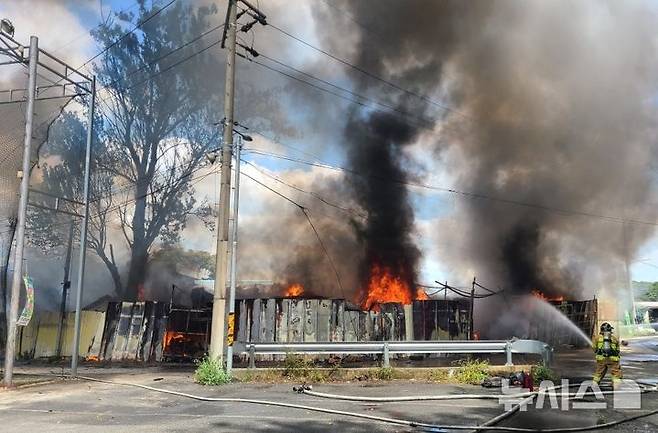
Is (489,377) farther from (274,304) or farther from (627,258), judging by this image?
(627,258)

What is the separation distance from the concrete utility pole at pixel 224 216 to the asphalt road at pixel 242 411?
1280 millimetres

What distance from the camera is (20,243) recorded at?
37.2 ft

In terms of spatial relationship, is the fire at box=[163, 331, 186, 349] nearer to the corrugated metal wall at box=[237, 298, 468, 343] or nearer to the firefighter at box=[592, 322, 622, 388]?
the corrugated metal wall at box=[237, 298, 468, 343]

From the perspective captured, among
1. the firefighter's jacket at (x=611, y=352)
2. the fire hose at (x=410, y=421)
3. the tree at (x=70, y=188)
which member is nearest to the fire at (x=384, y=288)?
the tree at (x=70, y=188)

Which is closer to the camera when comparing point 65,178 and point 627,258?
point 65,178

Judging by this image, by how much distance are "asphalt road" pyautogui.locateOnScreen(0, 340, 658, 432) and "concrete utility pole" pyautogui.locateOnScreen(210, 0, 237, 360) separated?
128cm

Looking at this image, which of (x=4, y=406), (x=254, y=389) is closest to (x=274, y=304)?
(x=254, y=389)

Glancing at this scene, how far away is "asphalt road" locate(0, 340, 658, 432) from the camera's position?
6621 mm

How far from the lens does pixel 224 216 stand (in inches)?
491

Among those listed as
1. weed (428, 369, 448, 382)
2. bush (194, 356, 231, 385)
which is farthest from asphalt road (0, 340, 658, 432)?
weed (428, 369, 448, 382)

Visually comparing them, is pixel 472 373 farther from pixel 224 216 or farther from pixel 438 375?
pixel 224 216

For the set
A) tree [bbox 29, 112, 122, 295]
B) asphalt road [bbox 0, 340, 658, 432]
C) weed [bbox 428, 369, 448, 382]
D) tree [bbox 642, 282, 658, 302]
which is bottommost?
asphalt road [bbox 0, 340, 658, 432]

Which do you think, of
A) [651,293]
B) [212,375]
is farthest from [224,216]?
[651,293]

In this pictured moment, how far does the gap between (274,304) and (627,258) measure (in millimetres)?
26921
